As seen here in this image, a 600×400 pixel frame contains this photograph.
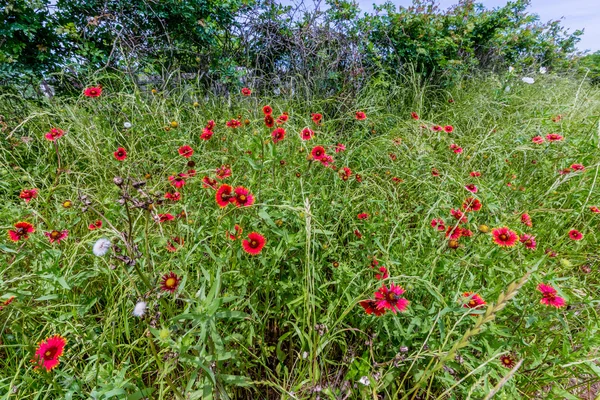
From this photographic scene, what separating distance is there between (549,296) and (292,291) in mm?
735

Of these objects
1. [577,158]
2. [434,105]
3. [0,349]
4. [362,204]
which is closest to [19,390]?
[0,349]

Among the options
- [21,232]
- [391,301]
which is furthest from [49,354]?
[391,301]

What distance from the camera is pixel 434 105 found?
3016mm

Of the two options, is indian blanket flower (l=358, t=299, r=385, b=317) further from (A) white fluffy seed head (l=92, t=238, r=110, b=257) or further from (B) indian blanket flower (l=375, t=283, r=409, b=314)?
(A) white fluffy seed head (l=92, t=238, r=110, b=257)

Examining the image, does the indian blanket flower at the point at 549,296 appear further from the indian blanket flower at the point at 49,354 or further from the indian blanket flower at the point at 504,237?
the indian blanket flower at the point at 49,354

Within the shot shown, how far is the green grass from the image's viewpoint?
2.52 ft

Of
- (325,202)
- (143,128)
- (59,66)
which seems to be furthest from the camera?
(59,66)

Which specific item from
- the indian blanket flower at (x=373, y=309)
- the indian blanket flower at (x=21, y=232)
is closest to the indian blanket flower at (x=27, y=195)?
the indian blanket flower at (x=21, y=232)

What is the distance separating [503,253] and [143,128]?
205cm

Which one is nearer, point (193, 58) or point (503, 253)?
point (503, 253)

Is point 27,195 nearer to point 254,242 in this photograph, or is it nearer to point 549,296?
point 254,242

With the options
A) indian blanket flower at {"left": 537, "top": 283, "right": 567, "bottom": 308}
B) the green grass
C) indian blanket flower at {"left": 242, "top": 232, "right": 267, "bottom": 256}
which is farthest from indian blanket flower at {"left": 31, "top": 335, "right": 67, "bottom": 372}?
indian blanket flower at {"left": 537, "top": 283, "right": 567, "bottom": 308}

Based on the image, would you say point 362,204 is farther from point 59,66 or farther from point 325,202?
point 59,66

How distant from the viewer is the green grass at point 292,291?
77 cm
